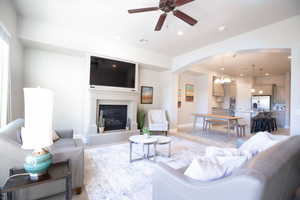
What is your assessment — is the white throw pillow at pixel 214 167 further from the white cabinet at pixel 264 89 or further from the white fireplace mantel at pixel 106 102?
the white cabinet at pixel 264 89

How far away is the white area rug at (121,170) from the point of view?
186 centimetres

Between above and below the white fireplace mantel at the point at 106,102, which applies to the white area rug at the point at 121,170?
below

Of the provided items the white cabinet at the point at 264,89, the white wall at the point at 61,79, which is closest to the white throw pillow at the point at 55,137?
the white wall at the point at 61,79

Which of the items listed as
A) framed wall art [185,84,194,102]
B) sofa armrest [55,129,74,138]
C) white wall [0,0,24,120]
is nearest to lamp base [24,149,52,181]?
sofa armrest [55,129,74,138]

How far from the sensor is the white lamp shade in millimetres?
1327

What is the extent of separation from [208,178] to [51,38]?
433cm

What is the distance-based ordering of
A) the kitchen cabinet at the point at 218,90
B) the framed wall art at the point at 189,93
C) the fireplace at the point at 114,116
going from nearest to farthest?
the fireplace at the point at 114,116 → the framed wall art at the point at 189,93 → the kitchen cabinet at the point at 218,90

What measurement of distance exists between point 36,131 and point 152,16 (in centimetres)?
288

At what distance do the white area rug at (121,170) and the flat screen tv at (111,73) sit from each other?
1934 millimetres

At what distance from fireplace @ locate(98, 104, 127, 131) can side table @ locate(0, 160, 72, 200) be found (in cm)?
292

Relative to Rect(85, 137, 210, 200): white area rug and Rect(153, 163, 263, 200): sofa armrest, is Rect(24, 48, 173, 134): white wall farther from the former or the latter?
Rect(153, 163, 263, 200): sofa armrest

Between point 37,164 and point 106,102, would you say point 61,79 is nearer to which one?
point 106,102

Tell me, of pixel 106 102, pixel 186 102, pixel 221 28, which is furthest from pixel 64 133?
pixel 186 102

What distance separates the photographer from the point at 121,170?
8.02 feet
